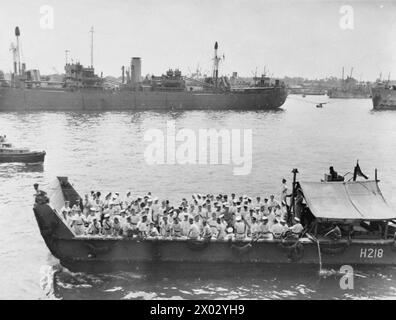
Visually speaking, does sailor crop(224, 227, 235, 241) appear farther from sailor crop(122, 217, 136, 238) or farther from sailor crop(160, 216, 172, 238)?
sailor crop(122, 217, 136, 238)

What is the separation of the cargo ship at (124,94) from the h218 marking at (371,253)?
71.3m

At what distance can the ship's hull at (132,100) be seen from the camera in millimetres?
79062

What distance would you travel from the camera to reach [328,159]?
39.3 metres

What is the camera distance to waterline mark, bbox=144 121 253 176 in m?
37.9

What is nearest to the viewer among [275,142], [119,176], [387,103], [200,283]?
[200,283]

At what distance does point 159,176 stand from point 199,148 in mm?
14579

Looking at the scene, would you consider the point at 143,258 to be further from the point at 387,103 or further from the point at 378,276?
the point at 387,103

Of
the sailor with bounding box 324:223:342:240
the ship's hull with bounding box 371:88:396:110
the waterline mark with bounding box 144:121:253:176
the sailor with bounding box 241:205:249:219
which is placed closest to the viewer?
the sailor with bounding box 324:223:342:240

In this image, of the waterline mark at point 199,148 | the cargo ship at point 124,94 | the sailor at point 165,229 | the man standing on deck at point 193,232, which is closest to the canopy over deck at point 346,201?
the man standing on deck at point 193,232

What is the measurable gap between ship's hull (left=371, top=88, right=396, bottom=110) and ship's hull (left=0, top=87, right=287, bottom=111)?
22.0 m

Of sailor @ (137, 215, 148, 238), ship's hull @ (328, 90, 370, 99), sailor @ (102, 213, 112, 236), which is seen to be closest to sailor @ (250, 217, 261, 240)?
sailor @ (137, 215, 148, 238)
